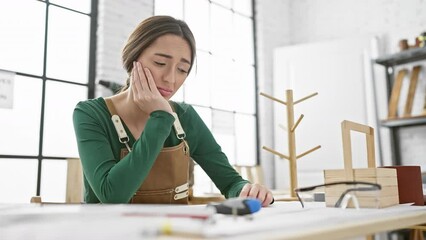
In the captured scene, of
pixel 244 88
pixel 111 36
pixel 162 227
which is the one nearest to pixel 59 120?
pixel 111 36

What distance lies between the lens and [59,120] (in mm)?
2873

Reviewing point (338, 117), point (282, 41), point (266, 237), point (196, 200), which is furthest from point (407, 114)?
point (266, 237)

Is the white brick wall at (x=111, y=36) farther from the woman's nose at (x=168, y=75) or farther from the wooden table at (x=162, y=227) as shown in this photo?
the wooden table at (x=162, y=227)

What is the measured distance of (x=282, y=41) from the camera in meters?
4.91

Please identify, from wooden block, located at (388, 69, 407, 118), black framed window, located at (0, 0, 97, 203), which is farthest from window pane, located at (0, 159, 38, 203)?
wooden block, located at (388, 69, 407, 118)

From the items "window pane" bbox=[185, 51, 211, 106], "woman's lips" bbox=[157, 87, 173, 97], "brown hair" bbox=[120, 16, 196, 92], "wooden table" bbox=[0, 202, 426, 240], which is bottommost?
"wooden table" bbox=[0, 202, 426, 240]

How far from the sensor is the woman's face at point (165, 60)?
131cm

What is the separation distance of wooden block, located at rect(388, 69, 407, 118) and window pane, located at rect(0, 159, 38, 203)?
2.94m

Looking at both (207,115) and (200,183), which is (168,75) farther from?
(207,115)

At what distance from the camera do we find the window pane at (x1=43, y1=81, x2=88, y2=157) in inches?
110

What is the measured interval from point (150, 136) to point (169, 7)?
285cm

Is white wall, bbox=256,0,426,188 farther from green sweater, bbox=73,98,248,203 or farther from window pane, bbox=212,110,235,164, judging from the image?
green sweater, bbox=73,98,248,203

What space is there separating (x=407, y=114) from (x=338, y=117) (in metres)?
0.63

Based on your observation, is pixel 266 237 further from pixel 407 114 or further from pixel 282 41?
pixel 282 41
